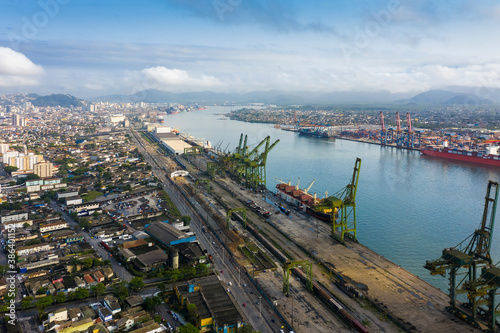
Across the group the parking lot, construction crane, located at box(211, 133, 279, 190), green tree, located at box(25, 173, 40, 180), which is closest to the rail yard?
the parking lot

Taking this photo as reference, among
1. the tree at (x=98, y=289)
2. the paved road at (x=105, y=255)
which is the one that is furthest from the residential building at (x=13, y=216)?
the tree at (x=98, y=289)

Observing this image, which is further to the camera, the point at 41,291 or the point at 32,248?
the point at 32,248

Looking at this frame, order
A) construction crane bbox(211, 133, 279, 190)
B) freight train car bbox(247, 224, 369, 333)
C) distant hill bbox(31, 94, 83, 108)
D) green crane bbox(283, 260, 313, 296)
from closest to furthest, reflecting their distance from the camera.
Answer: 1. freight train car bbox(247, 224, 369, 333)
2. green crane bbox(283, 260, 313, 296)
3. construction crane bbox(211, 133, 279, 190)
4. distant hill bbox(31, 94, 83, 108)

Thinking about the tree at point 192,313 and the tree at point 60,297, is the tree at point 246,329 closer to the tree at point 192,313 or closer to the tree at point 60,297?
the tree at point 192,313

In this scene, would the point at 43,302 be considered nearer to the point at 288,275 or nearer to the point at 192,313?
the point at 192,313

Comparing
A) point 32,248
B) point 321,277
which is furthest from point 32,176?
point 321,277

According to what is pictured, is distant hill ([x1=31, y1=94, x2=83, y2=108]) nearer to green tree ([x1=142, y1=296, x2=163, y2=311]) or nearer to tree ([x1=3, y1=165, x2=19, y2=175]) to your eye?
tree ([x1=3, y1=165, x2=19, y2=175])
